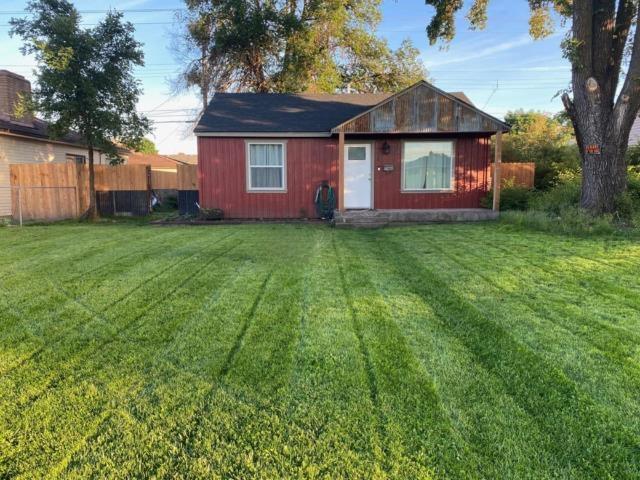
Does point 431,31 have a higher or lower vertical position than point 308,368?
higher

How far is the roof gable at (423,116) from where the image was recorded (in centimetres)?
1085

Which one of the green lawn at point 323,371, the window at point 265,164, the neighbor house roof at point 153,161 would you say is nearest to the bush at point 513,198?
the window at point 265,164

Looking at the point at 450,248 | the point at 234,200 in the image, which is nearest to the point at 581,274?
the point at 450,248

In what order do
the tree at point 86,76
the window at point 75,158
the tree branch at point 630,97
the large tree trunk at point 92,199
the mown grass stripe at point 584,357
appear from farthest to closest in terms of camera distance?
the window at point 75,158
the large tree trunk at point 92,199
the tree at point 86,76
the tree branch at point 630,97
the mown grass stripe at point 584,357

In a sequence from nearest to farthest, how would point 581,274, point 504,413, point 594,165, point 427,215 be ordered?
point 504,413 → point 581,274 → point 594,165 → point 427,215

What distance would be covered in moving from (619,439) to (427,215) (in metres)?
9.22

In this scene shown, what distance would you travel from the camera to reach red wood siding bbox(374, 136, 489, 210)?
12594 mm

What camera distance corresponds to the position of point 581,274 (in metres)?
5.13

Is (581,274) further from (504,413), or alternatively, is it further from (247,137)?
(247,137)

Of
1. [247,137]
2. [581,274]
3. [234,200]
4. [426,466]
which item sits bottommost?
[426,466]

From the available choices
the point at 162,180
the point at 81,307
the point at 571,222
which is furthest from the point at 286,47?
the point at 81,307

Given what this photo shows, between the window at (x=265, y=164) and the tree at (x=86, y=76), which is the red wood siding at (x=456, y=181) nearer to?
the window at (x=265, y=164)

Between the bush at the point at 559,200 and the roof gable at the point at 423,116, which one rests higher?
the roof gable at the point at 423,116

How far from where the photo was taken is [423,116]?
10.9m
